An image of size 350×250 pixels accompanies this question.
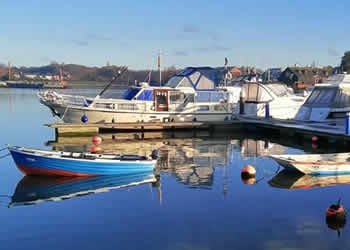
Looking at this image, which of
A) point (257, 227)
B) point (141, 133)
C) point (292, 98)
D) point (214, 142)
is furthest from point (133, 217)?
point (292, 98)

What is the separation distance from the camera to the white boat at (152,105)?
1120 inches

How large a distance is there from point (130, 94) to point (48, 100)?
552 cm

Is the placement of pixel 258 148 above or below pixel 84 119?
below

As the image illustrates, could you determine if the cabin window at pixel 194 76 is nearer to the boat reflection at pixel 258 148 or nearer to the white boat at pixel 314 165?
the boat reflection at pixel 258 148

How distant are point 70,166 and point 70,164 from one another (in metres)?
0.08

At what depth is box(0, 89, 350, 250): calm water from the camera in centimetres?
1020

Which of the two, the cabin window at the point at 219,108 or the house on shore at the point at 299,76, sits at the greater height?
the house on shore at the point at 299,76

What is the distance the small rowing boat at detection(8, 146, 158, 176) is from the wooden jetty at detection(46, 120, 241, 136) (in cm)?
1041

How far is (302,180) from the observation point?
15.7m

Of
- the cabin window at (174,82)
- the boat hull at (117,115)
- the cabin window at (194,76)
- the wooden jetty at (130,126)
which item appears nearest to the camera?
the wooden jetty at (130,126)

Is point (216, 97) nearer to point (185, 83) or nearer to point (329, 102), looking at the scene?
point (185, 83)

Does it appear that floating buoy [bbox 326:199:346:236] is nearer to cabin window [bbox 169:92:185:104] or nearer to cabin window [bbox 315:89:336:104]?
cabin window [bbox 315:89:336:104]

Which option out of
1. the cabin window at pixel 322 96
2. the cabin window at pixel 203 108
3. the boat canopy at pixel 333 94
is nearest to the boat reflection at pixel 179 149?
the cabin window at pixel 203 108

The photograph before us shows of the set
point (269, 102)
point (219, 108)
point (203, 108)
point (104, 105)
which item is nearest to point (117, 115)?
point (104, 105)
